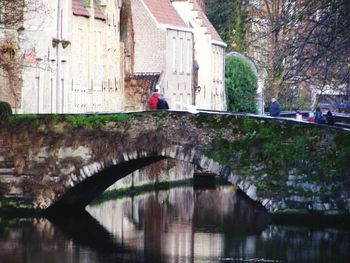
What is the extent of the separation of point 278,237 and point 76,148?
6979 millimetres

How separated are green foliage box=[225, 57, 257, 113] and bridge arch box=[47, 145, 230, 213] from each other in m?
29.2

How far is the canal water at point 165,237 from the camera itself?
3581cm

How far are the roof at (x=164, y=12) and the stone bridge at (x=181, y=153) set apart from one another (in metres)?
18.8

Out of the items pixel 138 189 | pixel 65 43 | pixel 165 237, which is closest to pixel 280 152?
pixel 165 237

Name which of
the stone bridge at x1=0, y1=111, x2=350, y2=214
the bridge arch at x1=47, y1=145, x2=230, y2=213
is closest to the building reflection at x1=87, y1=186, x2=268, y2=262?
the bridge arch at x1=47, y1=145, x2=230, y2=213

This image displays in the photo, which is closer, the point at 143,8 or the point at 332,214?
the point at 332,214

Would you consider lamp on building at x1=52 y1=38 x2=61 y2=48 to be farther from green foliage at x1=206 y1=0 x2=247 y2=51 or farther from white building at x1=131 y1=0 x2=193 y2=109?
green foliage at x1=206 y1=0 x2=247 y2=51

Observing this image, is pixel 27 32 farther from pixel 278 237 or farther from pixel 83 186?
pixel 278 237

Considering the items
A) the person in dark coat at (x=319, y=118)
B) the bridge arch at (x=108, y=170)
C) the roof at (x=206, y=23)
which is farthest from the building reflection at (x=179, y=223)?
the roof at (x=206, y=23)

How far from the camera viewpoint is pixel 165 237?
39875 mm

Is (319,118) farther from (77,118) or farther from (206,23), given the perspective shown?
(206,23)

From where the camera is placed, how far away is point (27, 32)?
4928cm

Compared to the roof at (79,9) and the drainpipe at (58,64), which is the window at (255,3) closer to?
the roof at (79,9)

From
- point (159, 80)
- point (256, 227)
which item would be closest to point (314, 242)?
point (256, 227)
